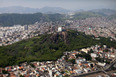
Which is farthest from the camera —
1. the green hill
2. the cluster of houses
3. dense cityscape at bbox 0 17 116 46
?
dense cityscape at bbox 0 17 116 46

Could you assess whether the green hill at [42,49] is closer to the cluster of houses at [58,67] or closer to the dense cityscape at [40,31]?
the cluster of houses at [58,67]

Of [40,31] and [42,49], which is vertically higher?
[40,31]

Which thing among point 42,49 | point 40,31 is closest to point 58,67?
point 42,49

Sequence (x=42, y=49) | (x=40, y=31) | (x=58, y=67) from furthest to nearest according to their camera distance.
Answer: (x=40, y=31)
(x=42, y=49)
(x=58, y=67)

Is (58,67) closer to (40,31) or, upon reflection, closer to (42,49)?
(42,49)

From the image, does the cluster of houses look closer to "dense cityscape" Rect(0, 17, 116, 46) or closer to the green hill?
the green hill

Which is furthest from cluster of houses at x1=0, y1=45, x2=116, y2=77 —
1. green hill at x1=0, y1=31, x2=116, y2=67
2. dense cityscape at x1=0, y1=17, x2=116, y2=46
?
dense cityscape at x1=0, y1=17, x2=116, y2=46

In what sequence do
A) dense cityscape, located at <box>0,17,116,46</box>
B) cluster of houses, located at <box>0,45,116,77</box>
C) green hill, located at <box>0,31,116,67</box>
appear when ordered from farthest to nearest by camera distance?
dense cityscape, located at <box>0,17,116,46</box>, green hill, located at <box>0,31,116,67</box>, cluster of houses, located at <box>0,45,116,77</box>

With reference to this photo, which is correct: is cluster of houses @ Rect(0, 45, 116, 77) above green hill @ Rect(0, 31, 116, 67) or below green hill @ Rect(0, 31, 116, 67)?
below

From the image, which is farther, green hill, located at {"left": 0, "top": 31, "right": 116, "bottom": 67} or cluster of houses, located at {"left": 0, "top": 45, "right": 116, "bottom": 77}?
green hill, located at {"left": 0, "top": 31, "right": 116, "bottom": 67}

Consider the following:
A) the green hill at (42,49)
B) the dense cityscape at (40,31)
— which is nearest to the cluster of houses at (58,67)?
the green hill at (42,49)
